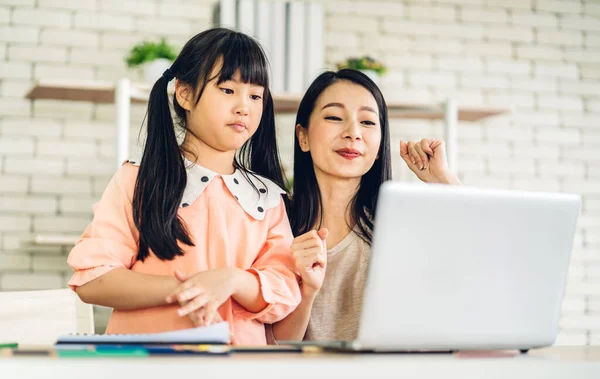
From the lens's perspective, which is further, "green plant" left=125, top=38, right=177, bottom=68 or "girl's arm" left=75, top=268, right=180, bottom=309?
"green plant" left=125, top=38, right=177, bottom=68

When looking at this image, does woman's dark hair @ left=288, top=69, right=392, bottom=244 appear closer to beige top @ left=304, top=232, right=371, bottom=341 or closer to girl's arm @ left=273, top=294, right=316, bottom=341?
beige top @ left=304, top=232, right=371, bottom=341

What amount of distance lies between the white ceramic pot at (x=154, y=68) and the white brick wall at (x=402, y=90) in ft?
1.07

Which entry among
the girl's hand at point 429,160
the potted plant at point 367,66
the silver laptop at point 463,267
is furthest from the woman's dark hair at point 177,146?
the potted plant at point 367,66

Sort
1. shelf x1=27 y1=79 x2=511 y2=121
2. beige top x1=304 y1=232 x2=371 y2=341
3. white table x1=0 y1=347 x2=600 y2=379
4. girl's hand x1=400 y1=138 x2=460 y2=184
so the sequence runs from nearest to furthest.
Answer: white table x1=0 y1=347 x2=600 y2=379 < beige top x1=304 y1=232 x2=371 y2=341 < girl's hand x1=400 y1=138 x2=460 y2=184 < shelf x1=27 y1=79 x2=511 y2=121

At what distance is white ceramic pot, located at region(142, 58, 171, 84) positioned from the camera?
3.11 meters

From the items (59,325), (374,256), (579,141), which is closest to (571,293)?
(579,141)

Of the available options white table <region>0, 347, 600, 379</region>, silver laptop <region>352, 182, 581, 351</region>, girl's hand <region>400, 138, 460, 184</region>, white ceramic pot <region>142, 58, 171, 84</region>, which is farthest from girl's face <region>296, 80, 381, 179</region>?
white ceramic pot <region>142, 58, 171, 84</region>

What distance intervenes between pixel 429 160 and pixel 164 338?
1090mm

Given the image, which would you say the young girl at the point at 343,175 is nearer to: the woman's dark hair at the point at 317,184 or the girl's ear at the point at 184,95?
the woman's dark hair at the point at 317,184

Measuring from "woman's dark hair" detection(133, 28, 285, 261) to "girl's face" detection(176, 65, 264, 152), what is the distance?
0.05 feet

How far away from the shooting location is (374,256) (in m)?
0.86

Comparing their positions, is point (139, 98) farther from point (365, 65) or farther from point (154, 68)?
point (365, 65)

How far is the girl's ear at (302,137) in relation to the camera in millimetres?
1828

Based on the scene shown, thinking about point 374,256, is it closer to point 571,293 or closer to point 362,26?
point 362,26
